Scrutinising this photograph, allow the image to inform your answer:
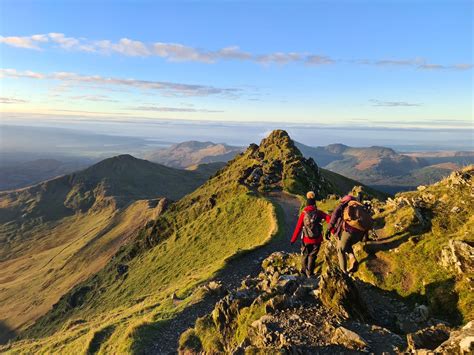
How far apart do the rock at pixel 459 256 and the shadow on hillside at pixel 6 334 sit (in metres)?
99.2

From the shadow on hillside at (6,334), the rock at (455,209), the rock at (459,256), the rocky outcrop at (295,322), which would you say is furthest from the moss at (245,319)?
the shadow on hillside at (6,334)

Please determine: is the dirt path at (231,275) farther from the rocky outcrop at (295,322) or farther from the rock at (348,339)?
the rock at (348,339)

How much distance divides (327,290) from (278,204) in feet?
125

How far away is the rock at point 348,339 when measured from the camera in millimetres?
13469

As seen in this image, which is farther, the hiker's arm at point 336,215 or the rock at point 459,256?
the hiker's arm at point 336,215

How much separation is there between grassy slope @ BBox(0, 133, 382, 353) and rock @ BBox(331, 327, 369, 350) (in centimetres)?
1527

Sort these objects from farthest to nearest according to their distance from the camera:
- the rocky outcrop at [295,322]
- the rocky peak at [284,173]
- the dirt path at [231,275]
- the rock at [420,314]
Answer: the rocky peak at [284,173] → the dirt path at [231,275] → the rock at [420,314] → the rocky outcrop at [295,322]

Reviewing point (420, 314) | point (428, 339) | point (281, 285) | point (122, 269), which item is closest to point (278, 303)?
point (281, 285)

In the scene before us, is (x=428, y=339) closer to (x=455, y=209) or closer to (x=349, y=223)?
(x=349, y=223)

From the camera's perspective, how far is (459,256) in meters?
16.3

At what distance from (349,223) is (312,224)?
2.22m

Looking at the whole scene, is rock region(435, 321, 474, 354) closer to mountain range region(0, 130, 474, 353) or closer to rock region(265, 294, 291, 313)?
mountain range region(0, 130, 474, 353)

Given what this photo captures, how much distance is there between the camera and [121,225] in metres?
156

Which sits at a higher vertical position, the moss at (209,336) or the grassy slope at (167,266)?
the moss at (209,336)
